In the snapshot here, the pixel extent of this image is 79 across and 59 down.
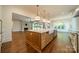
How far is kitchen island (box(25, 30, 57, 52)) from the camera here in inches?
89.0

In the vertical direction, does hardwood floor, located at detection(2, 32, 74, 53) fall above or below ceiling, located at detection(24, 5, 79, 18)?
below

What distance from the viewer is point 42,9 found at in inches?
90.7

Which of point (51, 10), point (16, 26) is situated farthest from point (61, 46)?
point (16, 26)

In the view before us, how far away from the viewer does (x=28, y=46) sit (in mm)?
2248

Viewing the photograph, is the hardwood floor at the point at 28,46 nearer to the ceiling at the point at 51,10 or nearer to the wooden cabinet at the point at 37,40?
the wooden cabinet at the point at 37,40

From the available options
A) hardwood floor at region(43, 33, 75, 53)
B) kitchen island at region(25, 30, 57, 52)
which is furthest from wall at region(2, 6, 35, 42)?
hardwood floor at region(43, 33, 75, 53)

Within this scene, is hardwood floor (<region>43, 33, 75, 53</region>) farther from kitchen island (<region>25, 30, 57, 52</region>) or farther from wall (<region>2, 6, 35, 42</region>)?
wall (<region>2, 6, 35, 42</region>)

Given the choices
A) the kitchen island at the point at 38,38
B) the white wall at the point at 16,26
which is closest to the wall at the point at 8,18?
the white wall at the point at 16,26

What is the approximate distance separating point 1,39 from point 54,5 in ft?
4.54

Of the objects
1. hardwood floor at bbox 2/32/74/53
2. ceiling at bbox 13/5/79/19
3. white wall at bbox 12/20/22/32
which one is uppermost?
ceiling at bbox 13/5/79/19

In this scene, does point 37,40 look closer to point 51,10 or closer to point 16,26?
point 16,26

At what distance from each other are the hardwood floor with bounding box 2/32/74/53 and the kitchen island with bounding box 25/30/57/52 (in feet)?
0.26
